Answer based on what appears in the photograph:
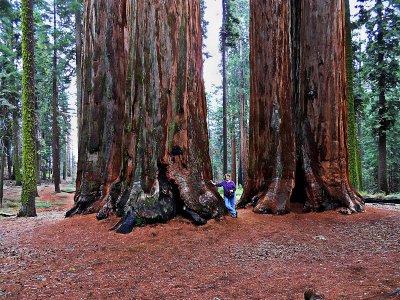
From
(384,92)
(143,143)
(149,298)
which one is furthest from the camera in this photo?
(384,92)

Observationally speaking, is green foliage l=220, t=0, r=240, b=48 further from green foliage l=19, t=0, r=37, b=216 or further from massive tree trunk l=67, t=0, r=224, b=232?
massive tree trunk l=67, t=0, r=224, b=232

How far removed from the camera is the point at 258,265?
4551 millimetres

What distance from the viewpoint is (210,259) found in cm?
480

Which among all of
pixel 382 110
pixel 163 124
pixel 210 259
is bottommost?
pixel 210 259

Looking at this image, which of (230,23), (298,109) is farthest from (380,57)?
(298,109)

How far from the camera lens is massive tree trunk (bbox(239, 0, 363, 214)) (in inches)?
309

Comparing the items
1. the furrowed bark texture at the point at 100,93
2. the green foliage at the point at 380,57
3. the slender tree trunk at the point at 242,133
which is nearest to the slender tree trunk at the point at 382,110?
the green foliage at the point at 380,57

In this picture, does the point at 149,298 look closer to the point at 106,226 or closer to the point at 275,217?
the point at 106,226

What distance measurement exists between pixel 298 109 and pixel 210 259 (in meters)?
5.21

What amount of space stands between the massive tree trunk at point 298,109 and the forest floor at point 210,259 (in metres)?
0.85

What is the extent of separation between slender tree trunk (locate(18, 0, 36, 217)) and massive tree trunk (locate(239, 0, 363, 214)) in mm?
6845

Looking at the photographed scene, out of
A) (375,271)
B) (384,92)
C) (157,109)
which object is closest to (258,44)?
(157,109)

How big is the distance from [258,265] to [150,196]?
98.3 inches

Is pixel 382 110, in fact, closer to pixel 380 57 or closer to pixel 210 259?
pixel 380 57
